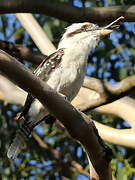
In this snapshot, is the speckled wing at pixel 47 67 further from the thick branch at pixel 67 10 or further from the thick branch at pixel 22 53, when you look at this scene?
the thick branch at pixel 22 53

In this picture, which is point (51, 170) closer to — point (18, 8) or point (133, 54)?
point (133, 54)

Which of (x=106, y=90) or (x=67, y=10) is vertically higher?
(x=67, y=10)

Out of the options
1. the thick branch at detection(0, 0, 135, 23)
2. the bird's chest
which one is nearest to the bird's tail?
the bird's chest

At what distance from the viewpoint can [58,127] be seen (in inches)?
163

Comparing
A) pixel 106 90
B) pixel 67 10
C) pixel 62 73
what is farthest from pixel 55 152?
pixel 67 10

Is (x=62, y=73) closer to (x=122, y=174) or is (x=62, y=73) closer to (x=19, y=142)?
(x=19, y=142)

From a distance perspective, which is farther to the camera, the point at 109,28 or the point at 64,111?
the point at 109,28

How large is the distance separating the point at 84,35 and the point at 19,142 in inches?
31.7

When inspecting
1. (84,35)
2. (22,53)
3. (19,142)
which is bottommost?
(19,142)

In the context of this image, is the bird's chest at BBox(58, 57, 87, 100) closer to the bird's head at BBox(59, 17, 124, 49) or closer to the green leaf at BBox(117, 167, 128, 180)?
the bird's head at BBox(59, 17, 124, 49)

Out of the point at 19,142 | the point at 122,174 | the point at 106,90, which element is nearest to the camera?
the point at 19,142

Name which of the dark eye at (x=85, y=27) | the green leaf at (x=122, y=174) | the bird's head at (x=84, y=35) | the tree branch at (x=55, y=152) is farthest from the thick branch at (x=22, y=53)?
the tree branch at (x=55, y=152)

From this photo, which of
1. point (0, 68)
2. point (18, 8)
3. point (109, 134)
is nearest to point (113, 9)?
point (18, 8)

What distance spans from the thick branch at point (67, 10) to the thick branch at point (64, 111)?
0.89 meters
